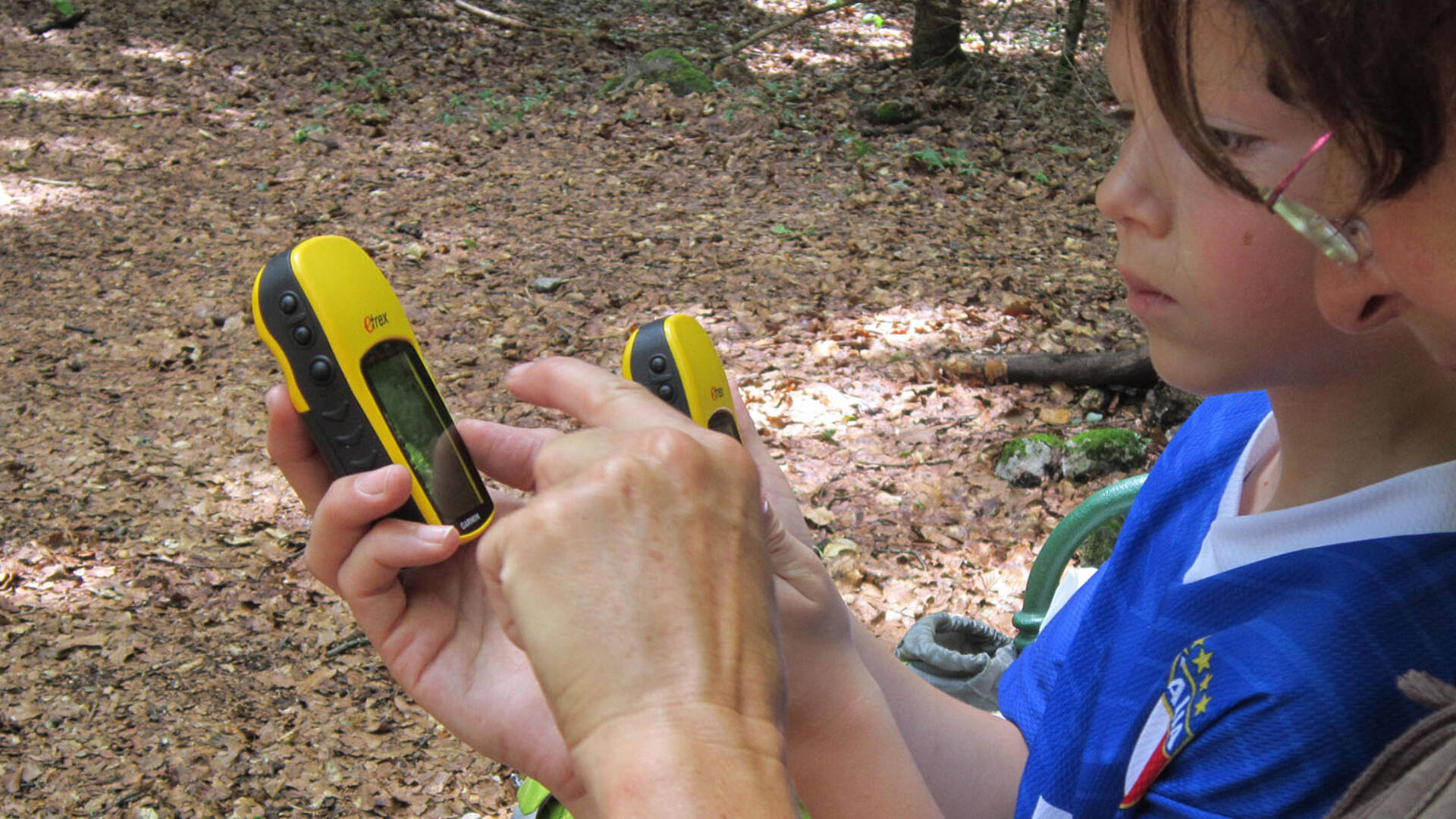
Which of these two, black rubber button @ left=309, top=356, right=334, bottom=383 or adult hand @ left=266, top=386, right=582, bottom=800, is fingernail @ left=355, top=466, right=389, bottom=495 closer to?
adult hand @ left=266, top=386, right=582, bottom=800

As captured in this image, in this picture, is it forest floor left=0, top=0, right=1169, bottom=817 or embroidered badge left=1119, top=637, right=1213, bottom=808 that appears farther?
forest floor left=0, top=0, right=1169, bottom=817

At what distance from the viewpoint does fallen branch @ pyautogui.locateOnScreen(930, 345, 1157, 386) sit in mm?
3918

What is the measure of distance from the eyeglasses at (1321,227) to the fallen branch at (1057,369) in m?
3.16

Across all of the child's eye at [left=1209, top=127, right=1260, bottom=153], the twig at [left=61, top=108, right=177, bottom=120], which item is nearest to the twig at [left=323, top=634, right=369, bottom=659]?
the child's eye at [left=1209, top=127, right=1260, bottom=153]

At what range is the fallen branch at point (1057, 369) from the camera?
3.92 metres

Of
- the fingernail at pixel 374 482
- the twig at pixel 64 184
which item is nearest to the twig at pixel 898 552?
the fingernail at pixel 374 482

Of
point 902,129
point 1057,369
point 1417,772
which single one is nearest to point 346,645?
point 1057,369

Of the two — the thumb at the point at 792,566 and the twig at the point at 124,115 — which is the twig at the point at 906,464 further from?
the twig at the point at 124,115

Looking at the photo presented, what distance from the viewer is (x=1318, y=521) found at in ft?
3.50

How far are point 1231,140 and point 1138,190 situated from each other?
143 millimetres

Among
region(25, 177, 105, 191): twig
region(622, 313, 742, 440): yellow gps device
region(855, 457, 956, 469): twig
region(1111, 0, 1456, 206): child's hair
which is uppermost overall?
region(1111, 0, 1456, 206): child's hair

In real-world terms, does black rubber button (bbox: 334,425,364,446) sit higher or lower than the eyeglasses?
lower

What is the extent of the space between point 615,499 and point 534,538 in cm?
7

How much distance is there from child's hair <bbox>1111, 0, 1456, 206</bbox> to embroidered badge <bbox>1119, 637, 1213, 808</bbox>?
52 cm
